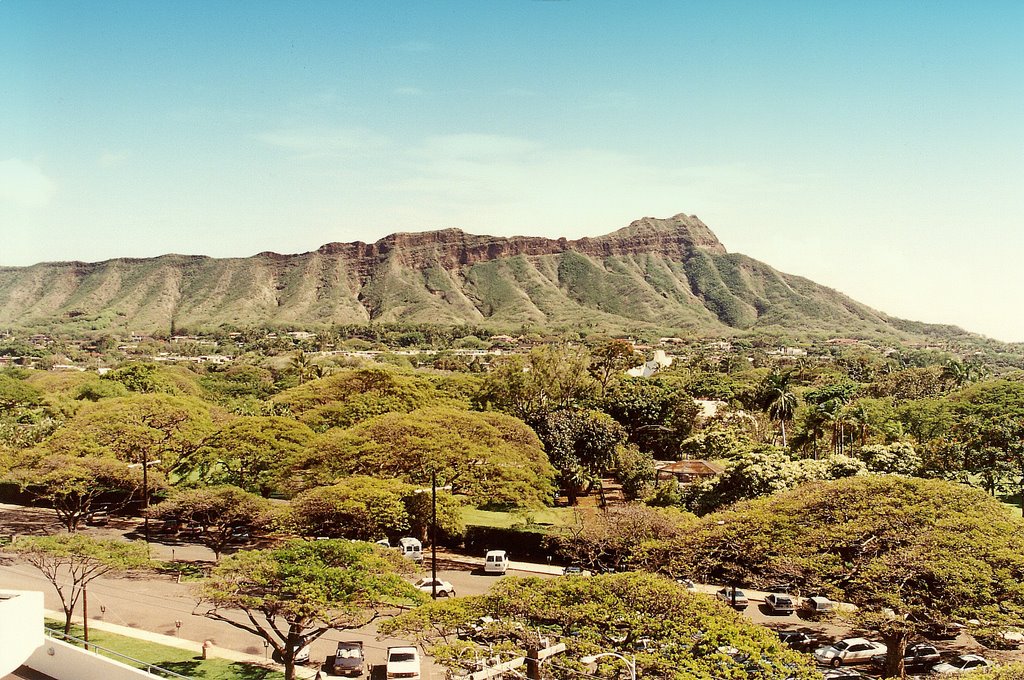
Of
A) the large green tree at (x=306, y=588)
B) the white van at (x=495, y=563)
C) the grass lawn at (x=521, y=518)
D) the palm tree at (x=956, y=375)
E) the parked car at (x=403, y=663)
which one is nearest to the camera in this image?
the large green tree at (x=306, y=588)

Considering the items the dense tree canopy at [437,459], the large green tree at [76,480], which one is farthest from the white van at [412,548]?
the large green tree at [76,480]

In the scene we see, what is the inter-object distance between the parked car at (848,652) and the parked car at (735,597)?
396 cm

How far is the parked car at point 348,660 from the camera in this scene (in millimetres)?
19311

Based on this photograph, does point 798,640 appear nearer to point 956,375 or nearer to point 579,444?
point 579,444

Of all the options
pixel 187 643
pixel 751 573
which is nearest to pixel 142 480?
pixel 187 643

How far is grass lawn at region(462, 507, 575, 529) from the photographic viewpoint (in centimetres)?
3297

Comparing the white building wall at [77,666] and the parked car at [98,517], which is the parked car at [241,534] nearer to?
the parked car at [98,517]

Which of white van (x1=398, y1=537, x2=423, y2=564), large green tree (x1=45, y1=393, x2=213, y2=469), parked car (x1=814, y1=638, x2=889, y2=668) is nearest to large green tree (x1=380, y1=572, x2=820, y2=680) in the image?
parked car (x1=814, y1=638, x2=889, y2=668)

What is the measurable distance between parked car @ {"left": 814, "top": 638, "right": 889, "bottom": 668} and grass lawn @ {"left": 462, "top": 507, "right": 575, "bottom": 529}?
536 inches

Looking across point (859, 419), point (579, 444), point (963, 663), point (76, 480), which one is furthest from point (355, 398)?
point (963, 663)

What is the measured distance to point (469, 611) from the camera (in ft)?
54.7

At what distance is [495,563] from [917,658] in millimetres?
14385

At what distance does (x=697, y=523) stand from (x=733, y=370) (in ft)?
281

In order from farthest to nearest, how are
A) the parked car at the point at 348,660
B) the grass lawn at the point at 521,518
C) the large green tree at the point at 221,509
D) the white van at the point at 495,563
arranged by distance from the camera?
1. the grass lawn at the point at 521,518
2. the white van at the point at 495,563
3. the large green tree at the point at 221,509
4. the parked car at the point at 348,660
